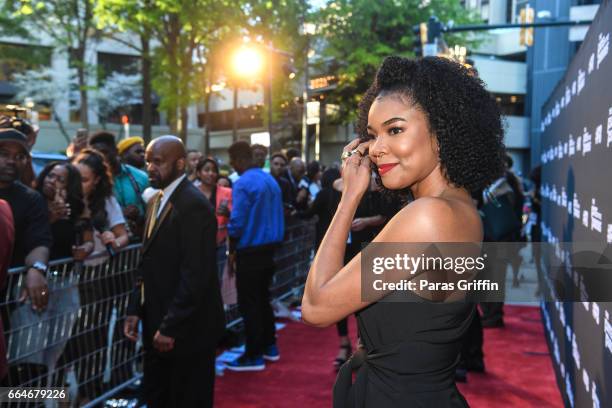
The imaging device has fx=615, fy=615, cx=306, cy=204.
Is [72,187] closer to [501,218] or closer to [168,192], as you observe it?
[168,192]

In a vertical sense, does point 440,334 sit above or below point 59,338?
above

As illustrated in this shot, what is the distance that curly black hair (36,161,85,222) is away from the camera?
4.67 m

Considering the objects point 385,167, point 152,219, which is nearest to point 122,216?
point 152,219

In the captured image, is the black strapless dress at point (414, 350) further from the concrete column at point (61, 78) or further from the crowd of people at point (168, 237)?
the concrete column at point (61, 78)

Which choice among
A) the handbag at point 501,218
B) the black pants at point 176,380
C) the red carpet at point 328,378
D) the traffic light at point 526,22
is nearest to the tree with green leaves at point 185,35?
the traffic light at point 526,22

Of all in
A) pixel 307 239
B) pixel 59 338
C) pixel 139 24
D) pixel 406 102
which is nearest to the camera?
pixel 406 102

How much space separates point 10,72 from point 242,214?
35.0 meters

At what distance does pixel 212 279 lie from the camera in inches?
156

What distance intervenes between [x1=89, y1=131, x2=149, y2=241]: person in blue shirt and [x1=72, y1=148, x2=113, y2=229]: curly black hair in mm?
810

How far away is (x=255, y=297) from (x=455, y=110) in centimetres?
463

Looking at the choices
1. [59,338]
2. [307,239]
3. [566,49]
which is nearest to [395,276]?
[59,338]

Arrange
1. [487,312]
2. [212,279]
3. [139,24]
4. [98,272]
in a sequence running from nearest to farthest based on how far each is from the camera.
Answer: [212,279]
[98,272]
[487,312]
[139,24]

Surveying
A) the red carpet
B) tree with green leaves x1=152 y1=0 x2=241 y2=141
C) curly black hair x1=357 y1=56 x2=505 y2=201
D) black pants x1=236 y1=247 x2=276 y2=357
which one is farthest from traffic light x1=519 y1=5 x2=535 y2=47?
curly black hair x1=357 y1=56 x2=505 y2=201

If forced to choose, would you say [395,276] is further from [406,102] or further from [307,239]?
[307,239]
